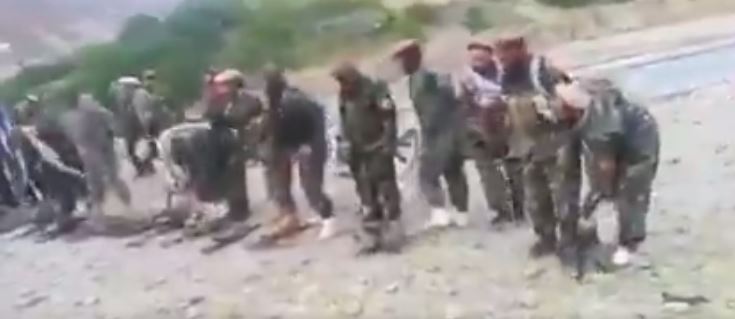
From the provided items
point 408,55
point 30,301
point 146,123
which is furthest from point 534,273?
point 30,301

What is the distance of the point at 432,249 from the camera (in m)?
1.82

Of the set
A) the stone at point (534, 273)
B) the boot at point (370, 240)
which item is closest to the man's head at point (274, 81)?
the boot at point (370, 240)

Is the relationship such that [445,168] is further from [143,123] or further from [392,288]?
[143,123]

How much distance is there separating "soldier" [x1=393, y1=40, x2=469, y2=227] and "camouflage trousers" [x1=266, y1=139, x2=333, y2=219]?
151 mm

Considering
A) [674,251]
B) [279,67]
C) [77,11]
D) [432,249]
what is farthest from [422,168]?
[77,11]

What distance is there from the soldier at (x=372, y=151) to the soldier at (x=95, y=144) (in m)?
0.36

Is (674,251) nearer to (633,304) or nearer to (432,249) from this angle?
(633,304)

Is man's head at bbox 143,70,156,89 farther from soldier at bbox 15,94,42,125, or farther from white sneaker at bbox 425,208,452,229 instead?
white sneaker at bbox 425,208,452,229

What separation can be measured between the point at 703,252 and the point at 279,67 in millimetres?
663

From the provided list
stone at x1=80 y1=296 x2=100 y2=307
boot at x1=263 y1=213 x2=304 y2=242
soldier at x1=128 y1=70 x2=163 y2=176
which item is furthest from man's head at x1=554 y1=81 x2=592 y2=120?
stone at x1=80 y1=296 x2=100 y2=307

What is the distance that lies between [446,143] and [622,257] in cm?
30

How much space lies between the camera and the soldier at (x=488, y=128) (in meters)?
1.79

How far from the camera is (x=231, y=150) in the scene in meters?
1.87

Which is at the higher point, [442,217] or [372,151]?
[372,151]
